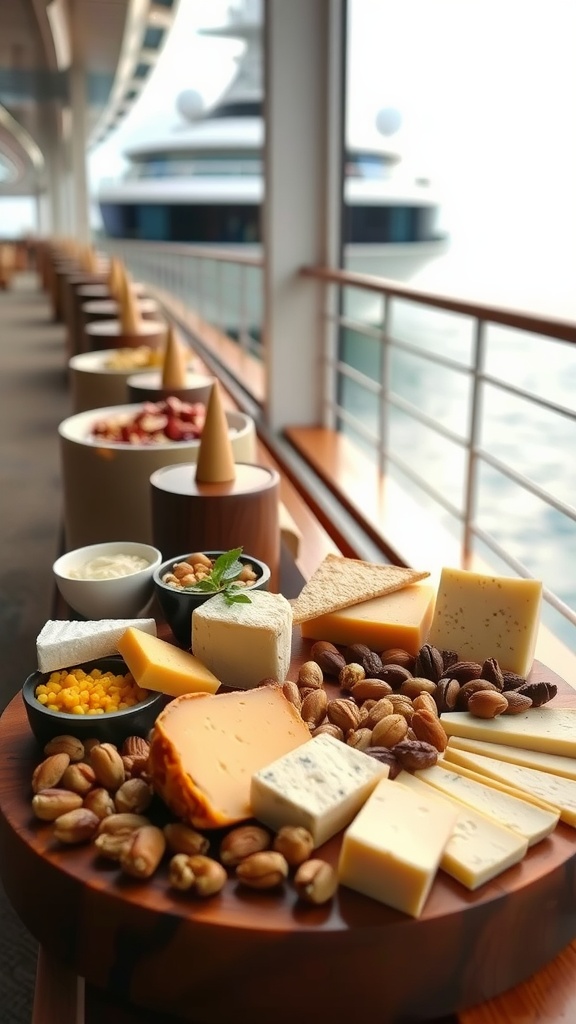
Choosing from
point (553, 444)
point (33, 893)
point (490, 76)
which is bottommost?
point (553, 444)

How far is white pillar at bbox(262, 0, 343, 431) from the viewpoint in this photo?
85.3 inches

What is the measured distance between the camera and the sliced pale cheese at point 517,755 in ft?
1.73

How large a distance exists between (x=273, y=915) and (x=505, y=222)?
109 cm

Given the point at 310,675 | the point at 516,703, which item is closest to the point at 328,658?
the point at 310,675

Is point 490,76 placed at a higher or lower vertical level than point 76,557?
higher

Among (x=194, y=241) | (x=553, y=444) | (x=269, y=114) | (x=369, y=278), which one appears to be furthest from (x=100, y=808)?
(x=194, y=241)

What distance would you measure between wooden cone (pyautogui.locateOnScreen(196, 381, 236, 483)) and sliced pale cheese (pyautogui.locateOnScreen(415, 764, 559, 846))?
413mm

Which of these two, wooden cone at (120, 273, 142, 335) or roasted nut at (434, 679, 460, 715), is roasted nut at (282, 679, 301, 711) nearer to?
roasted nut at (434, 679, 460, 715)

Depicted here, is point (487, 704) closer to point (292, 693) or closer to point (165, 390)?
point (292, 693)

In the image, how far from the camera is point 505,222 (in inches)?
50.7

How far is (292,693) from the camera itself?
0.58 m

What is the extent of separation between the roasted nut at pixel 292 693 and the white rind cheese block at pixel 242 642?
22 mm

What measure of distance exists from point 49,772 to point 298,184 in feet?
6.61

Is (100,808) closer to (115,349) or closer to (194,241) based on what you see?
(115,349)
